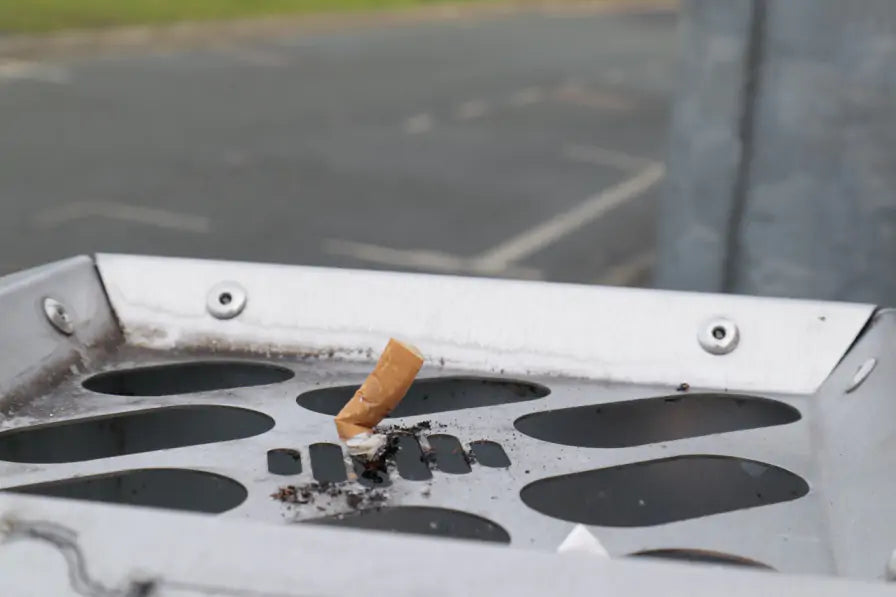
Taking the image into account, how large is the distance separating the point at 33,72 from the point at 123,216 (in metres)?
5.26

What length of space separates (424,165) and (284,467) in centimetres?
859

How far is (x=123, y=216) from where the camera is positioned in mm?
7980

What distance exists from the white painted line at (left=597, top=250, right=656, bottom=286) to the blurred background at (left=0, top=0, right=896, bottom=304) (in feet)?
0.09

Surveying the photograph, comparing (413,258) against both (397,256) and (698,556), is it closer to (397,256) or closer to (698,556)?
(397,256)

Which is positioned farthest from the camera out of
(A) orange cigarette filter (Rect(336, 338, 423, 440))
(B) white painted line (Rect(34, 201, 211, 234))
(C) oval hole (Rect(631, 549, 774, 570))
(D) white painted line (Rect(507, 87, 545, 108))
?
(D) white painted line (Rect(507, 87, 545, 108))

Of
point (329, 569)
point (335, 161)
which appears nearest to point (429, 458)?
point (329, 569)

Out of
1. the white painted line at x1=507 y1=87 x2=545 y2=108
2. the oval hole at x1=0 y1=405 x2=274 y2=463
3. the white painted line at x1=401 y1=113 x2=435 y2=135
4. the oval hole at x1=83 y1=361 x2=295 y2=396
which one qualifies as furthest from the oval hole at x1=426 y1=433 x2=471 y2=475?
the white painted line at x1=507 y1=87 x2=545 y2=108

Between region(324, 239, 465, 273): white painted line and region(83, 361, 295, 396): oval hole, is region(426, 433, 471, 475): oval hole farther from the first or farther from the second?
region(324, 239, 465, 273): white painted line

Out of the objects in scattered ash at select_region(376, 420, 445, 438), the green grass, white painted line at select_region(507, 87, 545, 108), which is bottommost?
scattered ash at select_region(376, 420, 445, 438)

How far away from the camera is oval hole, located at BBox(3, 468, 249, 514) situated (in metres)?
1.59

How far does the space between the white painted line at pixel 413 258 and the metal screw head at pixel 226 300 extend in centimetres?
521

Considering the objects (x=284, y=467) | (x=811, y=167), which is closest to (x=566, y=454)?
(x=284, y=467)

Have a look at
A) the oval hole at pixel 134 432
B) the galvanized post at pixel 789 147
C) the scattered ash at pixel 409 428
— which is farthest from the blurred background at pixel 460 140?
the oval hole at pixel 134 432

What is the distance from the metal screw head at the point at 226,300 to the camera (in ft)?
6.72
